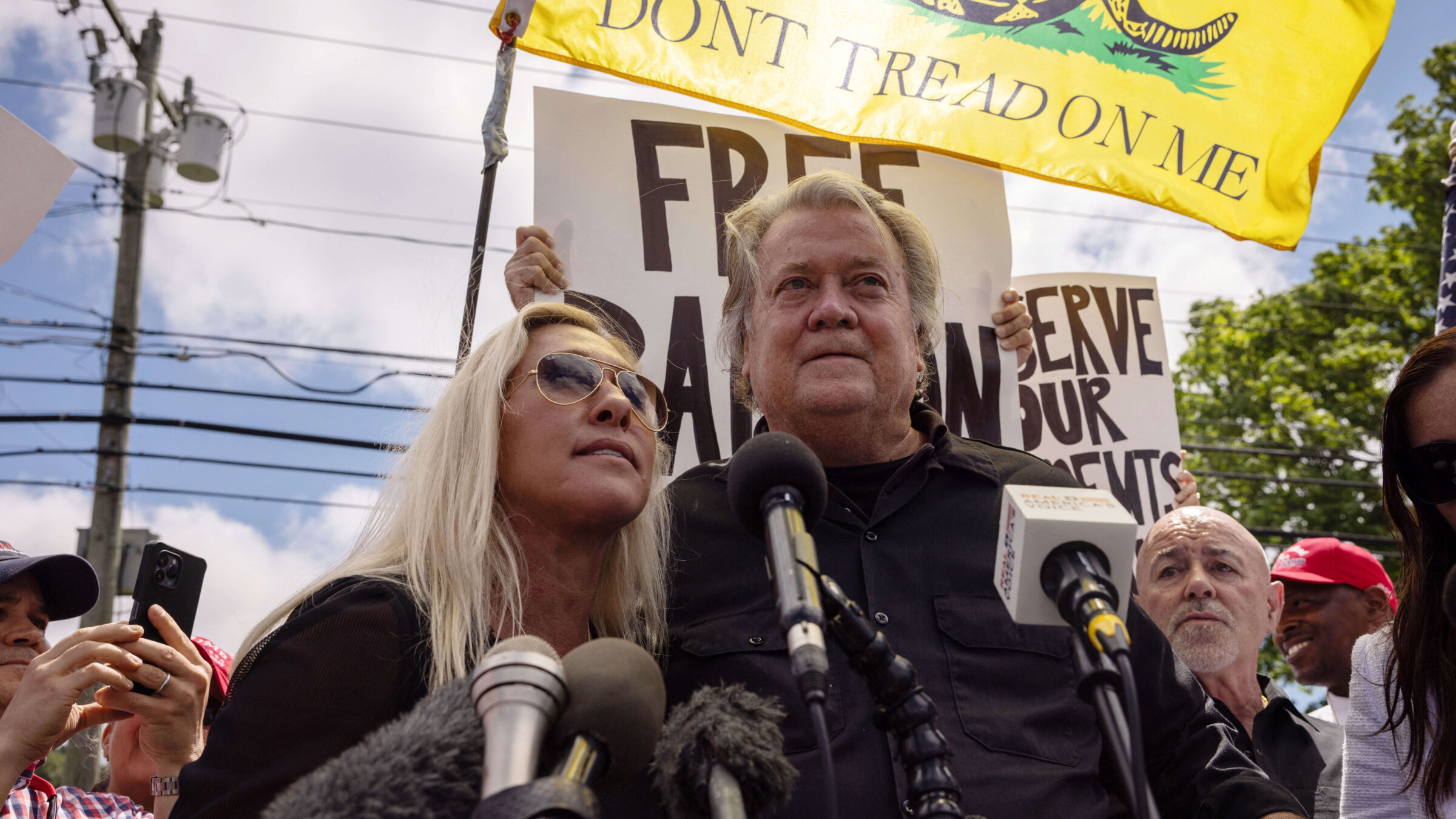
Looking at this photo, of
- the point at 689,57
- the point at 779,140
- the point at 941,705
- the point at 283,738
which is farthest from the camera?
the point at 779,140

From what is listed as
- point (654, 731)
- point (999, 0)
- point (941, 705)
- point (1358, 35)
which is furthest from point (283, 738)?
point (1358, 35)

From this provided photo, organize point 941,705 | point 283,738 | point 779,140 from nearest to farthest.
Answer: point 283,738 < point 941,705 < point 779,140

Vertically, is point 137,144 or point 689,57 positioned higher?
point 137,144

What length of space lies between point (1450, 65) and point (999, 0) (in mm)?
16201

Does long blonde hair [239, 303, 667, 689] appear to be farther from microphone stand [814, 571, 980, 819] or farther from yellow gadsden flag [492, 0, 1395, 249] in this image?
yellow gadsden flag [492, 0, 1395, 249]

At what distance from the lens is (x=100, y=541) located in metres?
12.1

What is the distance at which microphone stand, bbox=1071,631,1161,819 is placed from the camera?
1354 millimetres

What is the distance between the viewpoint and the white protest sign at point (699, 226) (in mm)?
3703

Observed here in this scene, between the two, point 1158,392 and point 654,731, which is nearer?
point 654,731

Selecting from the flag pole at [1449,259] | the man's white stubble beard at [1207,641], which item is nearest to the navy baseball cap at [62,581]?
the man's white stubble beard at [1207,641]

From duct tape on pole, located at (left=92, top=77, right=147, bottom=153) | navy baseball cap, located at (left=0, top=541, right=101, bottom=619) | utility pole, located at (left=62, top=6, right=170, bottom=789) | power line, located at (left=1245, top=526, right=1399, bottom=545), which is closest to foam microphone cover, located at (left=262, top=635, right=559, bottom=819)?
navy baseball cap, located at (left=0, top=541, right=101, bottom=619)

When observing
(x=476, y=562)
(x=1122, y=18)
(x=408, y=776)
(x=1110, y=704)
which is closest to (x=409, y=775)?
(x=408, y=776)

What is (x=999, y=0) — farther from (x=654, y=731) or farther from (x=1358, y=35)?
(x=654, y=731)

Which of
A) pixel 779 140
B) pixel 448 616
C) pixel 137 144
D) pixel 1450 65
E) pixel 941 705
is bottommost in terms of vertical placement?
pixel 941 705
